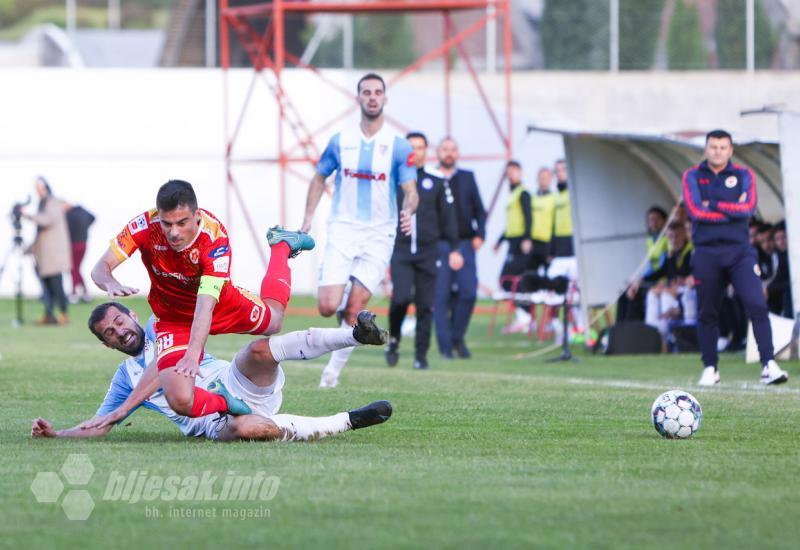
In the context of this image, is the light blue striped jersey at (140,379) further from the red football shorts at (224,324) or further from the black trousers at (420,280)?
the black trousers at (420,280)

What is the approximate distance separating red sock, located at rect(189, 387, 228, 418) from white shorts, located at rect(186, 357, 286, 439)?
0.26 m

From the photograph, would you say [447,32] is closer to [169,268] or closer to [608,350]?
[608,350]

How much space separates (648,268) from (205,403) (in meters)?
10.8

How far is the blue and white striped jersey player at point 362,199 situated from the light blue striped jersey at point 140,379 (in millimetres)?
3338

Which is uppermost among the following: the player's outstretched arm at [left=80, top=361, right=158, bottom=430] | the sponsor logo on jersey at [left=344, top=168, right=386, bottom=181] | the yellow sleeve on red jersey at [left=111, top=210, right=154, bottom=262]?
the sponsor logo on jersey at [left=344, top=168, right=386, bottom=181]

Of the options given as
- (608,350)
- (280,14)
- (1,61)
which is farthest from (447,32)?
(1,61)

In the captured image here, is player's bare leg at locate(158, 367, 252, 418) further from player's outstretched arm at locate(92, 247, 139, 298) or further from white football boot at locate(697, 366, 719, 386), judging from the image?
white football boot at locate(697, 366, 719, 386)

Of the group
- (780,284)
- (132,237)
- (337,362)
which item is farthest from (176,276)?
(780,284)

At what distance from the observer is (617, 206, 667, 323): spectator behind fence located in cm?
1734

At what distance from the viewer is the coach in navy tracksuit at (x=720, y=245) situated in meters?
12.1

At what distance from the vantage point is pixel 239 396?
26.4ft

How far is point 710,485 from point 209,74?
26.5 metres

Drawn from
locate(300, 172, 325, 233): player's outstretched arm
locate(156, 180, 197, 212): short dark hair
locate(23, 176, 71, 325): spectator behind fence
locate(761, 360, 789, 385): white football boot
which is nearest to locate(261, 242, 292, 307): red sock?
locate(156, 180, 197, 212): short dark hair

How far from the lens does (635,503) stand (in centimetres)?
595
